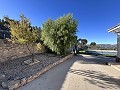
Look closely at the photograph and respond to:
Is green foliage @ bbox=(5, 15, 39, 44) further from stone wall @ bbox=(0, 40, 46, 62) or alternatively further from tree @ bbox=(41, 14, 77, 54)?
tree @ bbox=(41, 14, 77, 54)

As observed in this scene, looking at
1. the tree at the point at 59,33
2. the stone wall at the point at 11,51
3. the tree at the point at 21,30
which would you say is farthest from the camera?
the tree at the point at 59,33

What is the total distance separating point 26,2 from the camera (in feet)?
43.3

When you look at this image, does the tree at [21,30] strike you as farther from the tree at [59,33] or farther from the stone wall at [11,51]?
the tree at [59,33]

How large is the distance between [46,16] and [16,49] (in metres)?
8.08

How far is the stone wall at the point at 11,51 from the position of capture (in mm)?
9059

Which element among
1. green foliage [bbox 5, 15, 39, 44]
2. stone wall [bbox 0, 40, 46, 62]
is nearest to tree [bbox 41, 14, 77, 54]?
stone wall [bbox 0, 40, 46, 62]

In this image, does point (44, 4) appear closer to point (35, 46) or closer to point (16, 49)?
point (35, 46)

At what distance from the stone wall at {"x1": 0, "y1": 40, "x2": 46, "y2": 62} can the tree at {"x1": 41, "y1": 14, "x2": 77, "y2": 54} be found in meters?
4.22

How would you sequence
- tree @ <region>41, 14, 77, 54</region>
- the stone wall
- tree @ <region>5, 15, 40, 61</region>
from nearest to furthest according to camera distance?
the stone wall
tree @ <region>5, 15, 40, 61</region>
tree @ <region>41, 14, 77, 54</region>

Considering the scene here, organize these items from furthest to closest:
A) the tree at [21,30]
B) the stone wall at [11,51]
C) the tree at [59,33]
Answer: the tree at [59,33]
the tree at [21,30]
the stone wall at [11,51]

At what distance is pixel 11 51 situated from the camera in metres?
10.1

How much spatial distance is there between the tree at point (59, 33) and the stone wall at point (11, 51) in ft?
13.8

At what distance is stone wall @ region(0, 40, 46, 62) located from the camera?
29.7 feet

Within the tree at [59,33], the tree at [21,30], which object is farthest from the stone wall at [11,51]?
the tree at [59,33]
